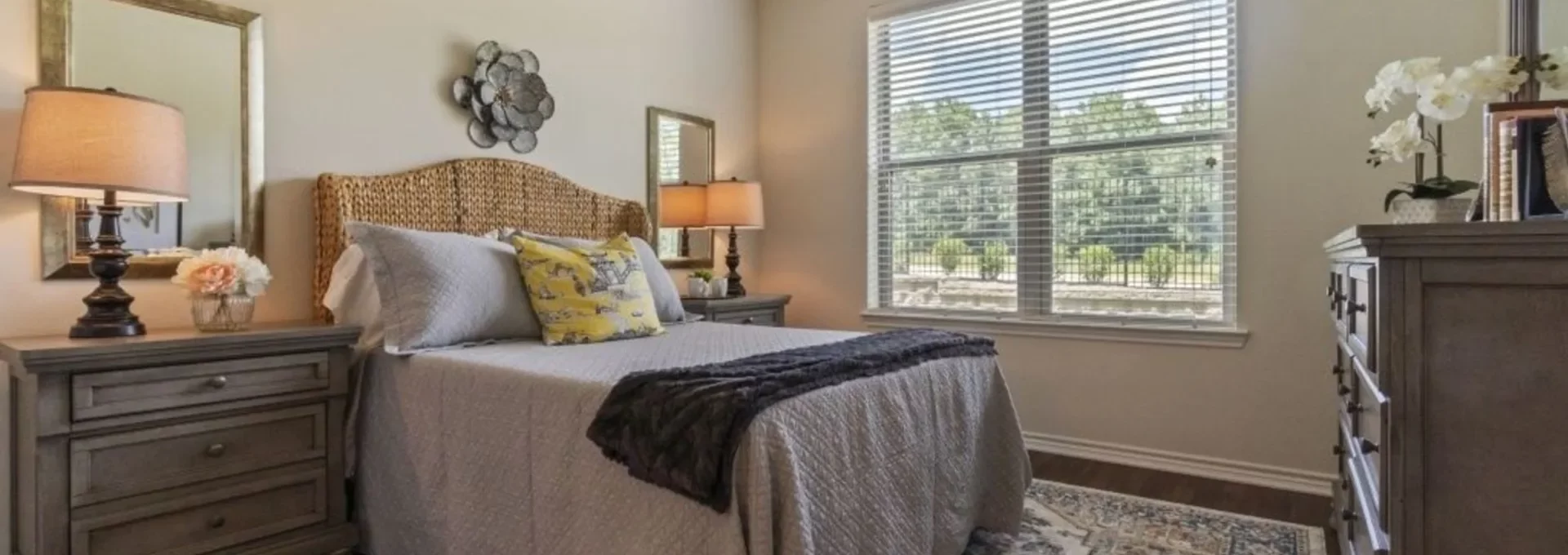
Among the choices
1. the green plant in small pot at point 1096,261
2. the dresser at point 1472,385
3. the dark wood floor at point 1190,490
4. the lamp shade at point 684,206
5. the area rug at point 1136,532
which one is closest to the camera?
the dresser at point 1472,385

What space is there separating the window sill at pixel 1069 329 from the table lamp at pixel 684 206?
1.01 meters

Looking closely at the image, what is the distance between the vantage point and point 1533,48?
1.88 meters

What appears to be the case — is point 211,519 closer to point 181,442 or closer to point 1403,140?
point 181,442

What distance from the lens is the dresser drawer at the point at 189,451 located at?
174cm

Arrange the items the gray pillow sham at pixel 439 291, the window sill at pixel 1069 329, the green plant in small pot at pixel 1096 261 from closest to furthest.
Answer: the gray pillow sham at pixel 439 291
the window sill at pixel 1069 329
the green plant in small pot at pixel 1096 261

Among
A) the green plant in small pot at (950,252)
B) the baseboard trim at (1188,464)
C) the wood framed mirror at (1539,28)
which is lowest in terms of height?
the baseboard trim at (1188,464)

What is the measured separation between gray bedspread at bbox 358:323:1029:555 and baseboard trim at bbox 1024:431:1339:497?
1265mm

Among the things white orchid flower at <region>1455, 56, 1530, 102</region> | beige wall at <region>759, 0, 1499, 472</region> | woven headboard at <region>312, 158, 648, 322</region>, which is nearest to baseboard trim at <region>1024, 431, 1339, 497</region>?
beige wall at <region>759, 0, 1499, 472</region>

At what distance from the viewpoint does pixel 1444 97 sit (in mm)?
1559

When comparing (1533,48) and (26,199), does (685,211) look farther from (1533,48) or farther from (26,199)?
(1533,48)

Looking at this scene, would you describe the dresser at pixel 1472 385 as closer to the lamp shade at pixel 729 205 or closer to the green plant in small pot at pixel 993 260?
the green plant in small pot at pixel 993 260

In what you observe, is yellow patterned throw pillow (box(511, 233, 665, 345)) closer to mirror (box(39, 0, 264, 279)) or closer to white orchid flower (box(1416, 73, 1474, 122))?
mirror (box(39, 0, 264, 279))

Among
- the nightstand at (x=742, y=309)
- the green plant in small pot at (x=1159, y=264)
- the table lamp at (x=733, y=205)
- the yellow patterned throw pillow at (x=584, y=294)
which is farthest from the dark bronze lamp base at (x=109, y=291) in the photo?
the green plant in small pot at (x=1159, y=264)

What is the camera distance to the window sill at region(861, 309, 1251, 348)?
315 centimetres
